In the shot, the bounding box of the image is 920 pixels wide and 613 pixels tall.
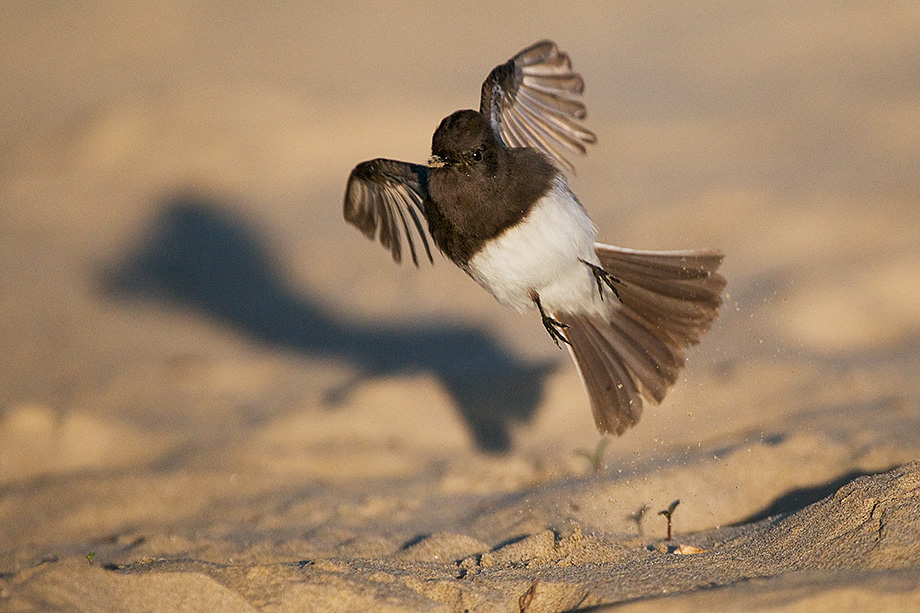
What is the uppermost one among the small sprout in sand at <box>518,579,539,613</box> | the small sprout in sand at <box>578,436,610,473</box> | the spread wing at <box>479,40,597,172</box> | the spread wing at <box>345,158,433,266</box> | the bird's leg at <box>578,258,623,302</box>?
the spread wing at <box>479,40,597,172</box>

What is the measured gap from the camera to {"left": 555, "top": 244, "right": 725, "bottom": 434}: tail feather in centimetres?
462

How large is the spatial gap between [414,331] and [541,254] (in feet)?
11.4

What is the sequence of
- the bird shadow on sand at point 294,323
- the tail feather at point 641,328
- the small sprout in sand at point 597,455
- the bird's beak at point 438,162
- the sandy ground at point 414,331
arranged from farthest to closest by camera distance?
the bird shadow on sand at point 294,323
the small sprout in sand at point 597,455
the tail feather at point 641,328
the bird's beak at point 438,162
the sandy ground at point 414,331

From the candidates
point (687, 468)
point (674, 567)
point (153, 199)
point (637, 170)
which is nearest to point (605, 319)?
point (687, 468)

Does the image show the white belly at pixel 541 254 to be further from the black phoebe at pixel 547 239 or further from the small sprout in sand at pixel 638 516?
the small sprout in sand at pixel 638 516

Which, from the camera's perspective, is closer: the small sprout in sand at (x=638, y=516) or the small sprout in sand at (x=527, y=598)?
the small sprout in sand at (x=527, y=598)

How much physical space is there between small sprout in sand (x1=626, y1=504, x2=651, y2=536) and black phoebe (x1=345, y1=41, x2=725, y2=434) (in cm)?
39

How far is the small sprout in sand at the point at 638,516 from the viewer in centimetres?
456

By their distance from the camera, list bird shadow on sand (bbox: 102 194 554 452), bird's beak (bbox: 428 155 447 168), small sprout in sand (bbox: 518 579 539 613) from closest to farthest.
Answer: small sprout in sand (bbox: 518 579 539 613), bird's beak (bbox: 428 155 447 168), bird shadow on sand (bbox: 102 194 554 452)

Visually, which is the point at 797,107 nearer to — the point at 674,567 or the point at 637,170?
the point at 637,170

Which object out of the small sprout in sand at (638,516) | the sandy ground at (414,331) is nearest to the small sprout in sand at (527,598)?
the sandy ground at (414,331)

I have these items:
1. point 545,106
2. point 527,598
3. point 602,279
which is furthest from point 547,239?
point 527,598

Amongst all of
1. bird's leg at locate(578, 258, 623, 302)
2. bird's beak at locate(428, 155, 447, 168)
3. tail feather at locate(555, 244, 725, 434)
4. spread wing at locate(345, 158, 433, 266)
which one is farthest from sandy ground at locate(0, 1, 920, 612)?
bird's beak at locate(428, 155, 447, 168)

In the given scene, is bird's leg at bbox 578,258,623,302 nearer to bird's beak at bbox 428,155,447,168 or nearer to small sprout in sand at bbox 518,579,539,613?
bird's beak at bbox 428,155,447,168
